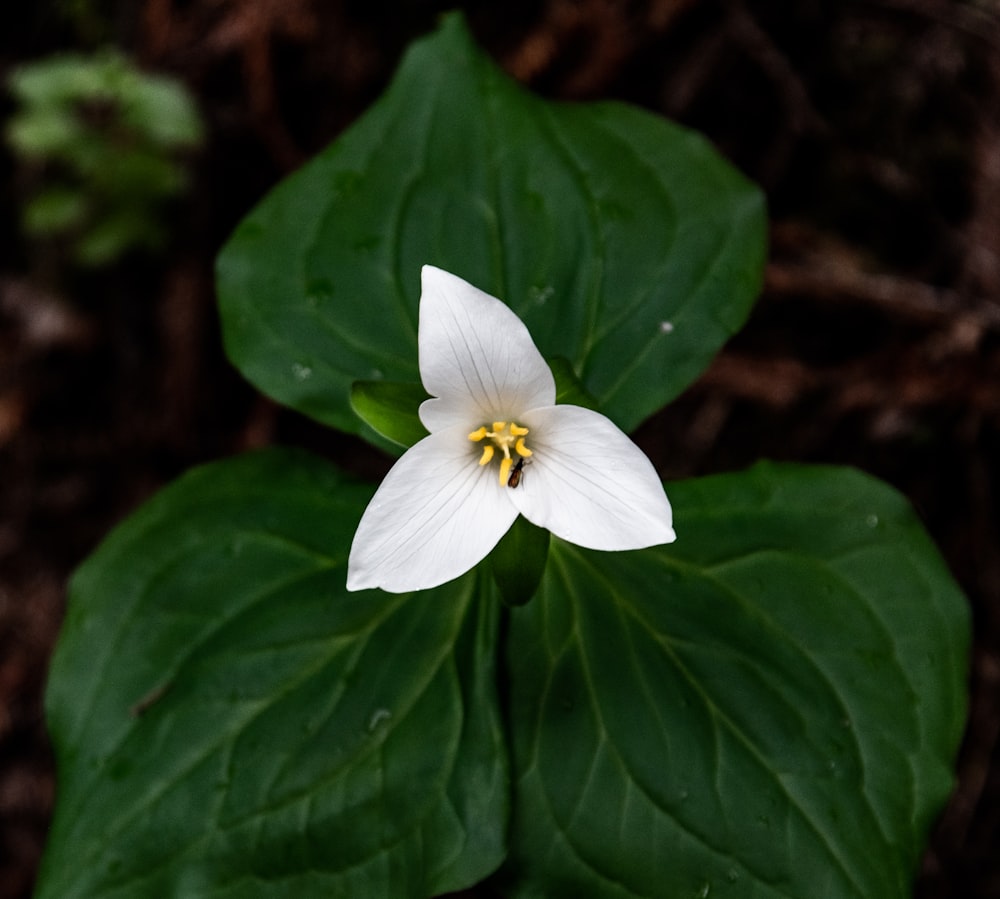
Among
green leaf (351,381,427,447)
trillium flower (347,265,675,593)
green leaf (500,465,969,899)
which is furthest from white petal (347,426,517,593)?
green leaf (500,465,969,899)

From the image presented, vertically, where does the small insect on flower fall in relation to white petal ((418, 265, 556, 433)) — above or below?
below

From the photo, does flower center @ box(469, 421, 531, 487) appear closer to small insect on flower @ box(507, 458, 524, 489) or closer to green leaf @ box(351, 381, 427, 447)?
small insect on flower @ box(507, 458, 524, 489)

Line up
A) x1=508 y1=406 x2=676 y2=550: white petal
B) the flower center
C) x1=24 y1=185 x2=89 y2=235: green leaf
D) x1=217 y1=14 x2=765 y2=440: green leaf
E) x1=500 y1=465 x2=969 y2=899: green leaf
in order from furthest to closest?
x1=24 y1=185 x2=89 y2=235: green leaf → x1=217 y1=14 x2=765 y2=440: green leaf → x1=500 y1=465 x2=969 y2=899: green leaf → the flower center → x1=508 y1=406 x2=676 y2=550: white petal

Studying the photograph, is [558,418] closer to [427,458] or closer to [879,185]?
[427,458]

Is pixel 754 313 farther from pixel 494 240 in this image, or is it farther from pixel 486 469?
pixel 486 469

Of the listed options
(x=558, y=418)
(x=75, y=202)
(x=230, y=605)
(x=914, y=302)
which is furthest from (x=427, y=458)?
(x=75, y=202)
